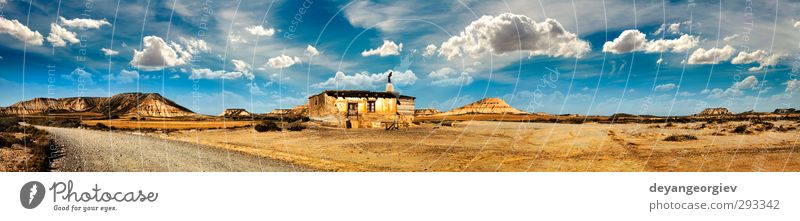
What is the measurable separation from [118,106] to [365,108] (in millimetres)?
162368

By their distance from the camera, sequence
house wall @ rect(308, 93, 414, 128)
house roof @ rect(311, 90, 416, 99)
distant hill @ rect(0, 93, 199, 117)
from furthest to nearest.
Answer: distant hill @ rect(0, 93, 199, 117), house roof @ rect(311, 90, 416, 99), house wall @ rect(308, 93, 414, 128)

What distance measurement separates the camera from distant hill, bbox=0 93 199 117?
159 m

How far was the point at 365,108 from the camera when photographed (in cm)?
4853

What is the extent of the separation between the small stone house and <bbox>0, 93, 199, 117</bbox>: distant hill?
120835 millimetres

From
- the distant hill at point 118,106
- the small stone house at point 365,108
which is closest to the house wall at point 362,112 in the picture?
the small stone house at point 365,108

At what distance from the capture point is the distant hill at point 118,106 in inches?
6247

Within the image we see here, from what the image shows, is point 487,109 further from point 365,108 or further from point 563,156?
point 563,156

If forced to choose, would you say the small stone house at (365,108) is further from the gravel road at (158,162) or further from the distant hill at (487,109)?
the distant hill at (487,109)

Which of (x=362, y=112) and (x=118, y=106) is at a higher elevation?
(x=118, y=106)

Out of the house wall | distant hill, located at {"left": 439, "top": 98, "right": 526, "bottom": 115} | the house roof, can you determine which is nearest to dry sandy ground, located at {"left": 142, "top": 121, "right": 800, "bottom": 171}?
the house wall

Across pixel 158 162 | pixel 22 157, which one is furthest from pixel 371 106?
pixel 22 157

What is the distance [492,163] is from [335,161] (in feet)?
21.6

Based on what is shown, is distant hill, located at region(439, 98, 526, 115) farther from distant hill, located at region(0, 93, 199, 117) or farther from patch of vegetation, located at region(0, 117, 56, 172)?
patch of vegetation, located at region(0, 117, 56, 172)
